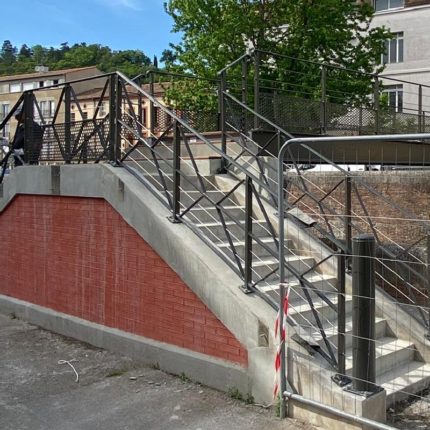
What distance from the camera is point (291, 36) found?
17828 mm

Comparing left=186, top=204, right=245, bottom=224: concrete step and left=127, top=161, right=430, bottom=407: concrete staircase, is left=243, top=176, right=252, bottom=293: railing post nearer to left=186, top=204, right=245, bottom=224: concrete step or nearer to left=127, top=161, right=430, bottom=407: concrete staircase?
left=127, top=161, right=430, bottom=407: concrete staircase

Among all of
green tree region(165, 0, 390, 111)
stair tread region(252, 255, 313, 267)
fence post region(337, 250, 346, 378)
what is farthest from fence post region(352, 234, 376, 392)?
green tree region(165, 0, 390, 111)

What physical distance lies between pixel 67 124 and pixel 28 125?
4.17ft

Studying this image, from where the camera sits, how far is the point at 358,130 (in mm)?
11516

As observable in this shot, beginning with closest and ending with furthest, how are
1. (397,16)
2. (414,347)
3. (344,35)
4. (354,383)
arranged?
1. (354,383)
2. (414,347)
3. (344,35)
4. (397,16)

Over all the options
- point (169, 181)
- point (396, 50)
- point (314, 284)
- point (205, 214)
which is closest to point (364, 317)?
point (314, 284)

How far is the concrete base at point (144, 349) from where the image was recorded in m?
5.28

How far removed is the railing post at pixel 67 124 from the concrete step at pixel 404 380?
200 inches

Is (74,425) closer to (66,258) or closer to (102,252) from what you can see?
(102,252)

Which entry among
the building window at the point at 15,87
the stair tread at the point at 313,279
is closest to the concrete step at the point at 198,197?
the stair tread at the point at 313,279

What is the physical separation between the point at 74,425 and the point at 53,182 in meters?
3.84

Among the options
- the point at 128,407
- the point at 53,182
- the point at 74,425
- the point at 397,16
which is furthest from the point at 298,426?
the point at 397,16

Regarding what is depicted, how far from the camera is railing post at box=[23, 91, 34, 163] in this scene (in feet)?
29.5

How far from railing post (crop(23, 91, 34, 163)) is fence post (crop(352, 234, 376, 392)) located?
6167 mm
